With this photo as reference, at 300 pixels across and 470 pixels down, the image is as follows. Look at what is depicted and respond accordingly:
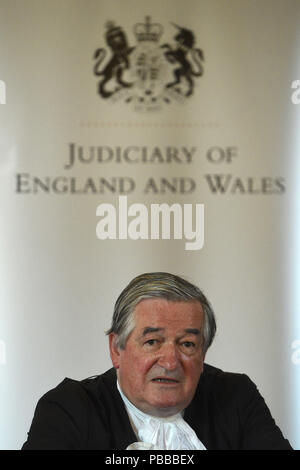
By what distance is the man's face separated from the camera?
2365 millimetres

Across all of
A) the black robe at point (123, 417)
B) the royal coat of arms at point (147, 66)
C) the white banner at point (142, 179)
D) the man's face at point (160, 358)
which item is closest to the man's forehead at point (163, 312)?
the man's face at point (160, 358)

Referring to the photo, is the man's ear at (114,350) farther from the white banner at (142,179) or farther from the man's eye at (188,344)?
the man's eye at (188,344)

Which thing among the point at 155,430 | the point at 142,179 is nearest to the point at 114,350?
the point at 155,430

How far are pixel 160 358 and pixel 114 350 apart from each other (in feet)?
0.57

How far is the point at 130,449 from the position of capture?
7.78 ft

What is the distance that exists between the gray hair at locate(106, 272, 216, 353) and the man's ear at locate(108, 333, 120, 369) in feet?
0.04

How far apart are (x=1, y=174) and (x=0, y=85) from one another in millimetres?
317

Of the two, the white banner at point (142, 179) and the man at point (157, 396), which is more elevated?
the white banner at point (142, 179)

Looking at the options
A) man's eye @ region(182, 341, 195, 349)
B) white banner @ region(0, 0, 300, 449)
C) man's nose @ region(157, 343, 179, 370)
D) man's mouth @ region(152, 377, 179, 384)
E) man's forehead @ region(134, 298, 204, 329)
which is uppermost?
white banner @ region(0, 0, 300, 449)

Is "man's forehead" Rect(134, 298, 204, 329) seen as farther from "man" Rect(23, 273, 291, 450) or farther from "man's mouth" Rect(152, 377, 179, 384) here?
"man's mouth" Rect(152, 377, 179, 384)

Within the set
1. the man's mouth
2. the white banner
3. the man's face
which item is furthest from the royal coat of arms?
the man's mouth

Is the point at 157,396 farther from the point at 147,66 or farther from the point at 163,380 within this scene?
the point at 147,66

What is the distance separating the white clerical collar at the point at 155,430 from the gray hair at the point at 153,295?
23 cm

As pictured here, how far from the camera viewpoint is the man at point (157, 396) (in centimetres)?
237
